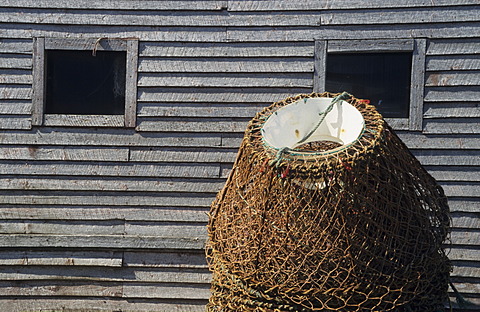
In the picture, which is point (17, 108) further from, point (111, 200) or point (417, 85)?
point (417, 85)

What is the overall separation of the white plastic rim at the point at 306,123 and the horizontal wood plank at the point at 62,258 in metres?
1.80

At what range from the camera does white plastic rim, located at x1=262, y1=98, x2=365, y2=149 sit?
130 inches

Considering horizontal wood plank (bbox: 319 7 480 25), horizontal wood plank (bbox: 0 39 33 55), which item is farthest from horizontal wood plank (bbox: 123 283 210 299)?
horizontal wood plank (bbox: 319 7 480 25)

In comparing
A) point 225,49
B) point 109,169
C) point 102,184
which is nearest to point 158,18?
point 225,49

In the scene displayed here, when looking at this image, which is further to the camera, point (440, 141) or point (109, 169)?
point (109, 169)

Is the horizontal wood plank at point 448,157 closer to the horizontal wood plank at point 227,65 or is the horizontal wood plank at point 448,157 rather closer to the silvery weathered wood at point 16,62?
the horizontal wood plank at point 227,65

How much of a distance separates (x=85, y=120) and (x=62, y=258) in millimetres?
1113

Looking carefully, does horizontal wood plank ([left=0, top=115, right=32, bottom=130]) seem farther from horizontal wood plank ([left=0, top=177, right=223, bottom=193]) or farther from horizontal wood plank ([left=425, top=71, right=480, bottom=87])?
horizontal wood plank ([left=425, top=71, right=480, bottom=87])

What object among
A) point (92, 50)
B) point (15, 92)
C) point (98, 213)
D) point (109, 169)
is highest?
point (92, 50)

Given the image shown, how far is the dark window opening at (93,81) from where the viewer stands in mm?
4395

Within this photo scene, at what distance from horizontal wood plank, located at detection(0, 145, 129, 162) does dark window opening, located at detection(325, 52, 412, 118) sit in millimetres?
1733

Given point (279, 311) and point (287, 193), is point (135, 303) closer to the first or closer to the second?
point (279, 311)

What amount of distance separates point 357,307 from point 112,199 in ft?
7.18

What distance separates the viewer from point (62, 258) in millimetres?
4383
